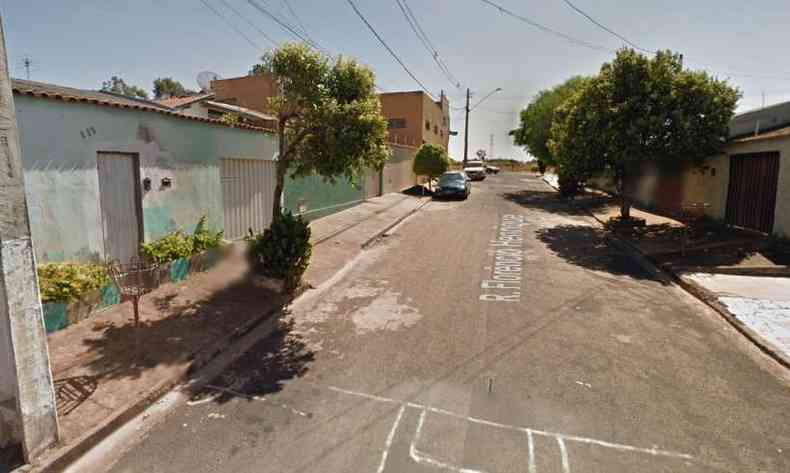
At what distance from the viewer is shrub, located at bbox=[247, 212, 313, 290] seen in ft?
22.2

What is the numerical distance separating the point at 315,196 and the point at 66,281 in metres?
8.53

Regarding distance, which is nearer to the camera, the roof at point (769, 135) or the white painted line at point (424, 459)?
the white painted line at point (424, 459)

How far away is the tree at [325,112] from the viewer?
20.7 ft

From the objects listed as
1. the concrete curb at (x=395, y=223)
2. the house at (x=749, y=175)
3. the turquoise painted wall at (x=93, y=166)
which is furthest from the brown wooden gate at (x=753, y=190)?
the turquoise painted wall at (x=93, y=166)

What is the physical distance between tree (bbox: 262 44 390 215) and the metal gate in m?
2.51

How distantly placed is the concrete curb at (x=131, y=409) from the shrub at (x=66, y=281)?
190 centimetres

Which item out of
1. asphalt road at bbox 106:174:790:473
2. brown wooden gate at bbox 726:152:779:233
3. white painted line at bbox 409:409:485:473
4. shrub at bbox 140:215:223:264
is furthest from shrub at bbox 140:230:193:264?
brown wooden gate at bbox 726:152:779:233

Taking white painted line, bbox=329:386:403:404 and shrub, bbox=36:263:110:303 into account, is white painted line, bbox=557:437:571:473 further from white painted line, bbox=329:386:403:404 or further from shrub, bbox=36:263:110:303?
shrub, bbox=36:263:110:303

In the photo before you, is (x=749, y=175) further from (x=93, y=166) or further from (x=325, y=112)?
(x=93, y=166)

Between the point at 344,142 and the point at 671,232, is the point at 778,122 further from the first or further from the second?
the point at 344,142

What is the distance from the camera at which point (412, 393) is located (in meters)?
4.18

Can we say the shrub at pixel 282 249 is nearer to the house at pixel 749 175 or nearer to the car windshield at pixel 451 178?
the house at pixel 749 175

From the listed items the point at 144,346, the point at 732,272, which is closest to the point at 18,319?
the point at 144,346

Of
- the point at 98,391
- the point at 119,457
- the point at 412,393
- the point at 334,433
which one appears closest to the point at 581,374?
the point at 412,393
